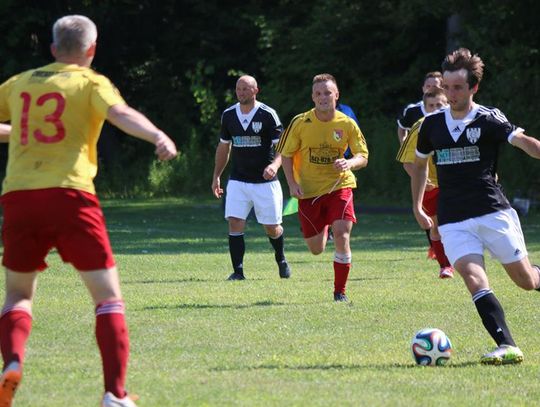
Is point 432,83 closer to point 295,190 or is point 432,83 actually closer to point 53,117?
point 295,190

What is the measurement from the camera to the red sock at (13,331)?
6.46m

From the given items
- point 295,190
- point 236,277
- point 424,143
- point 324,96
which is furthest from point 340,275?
point 424,143

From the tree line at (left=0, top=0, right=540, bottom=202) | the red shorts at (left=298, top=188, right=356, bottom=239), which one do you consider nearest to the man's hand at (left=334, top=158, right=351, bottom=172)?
the red shorts at (left=298, top=188, right=356, bottom=239)

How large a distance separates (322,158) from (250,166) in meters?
2.41

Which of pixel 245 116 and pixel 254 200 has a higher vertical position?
pixel 245 116

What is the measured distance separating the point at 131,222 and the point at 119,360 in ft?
62.0

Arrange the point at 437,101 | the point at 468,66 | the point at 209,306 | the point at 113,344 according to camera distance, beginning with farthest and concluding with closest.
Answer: the point at 437,101
the point at 209,306
the point at 468,66
the point at 113,344

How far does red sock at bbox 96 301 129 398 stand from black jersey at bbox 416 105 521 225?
282 centimetres

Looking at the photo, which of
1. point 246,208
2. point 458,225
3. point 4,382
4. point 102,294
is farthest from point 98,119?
point 246,208

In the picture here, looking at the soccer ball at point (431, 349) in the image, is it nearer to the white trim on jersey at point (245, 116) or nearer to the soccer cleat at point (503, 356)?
the soccer cleat at point (503, 356)

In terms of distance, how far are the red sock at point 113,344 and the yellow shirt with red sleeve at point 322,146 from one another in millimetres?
5663

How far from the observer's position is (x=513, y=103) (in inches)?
1168

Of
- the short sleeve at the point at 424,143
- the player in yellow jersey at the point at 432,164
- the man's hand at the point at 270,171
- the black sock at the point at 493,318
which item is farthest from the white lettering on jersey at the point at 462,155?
the man's hand at the point at 270,171

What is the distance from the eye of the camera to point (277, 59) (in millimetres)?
→ 35719
